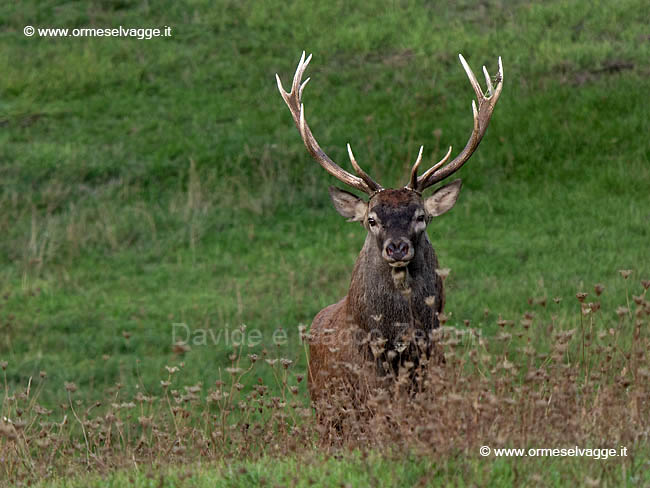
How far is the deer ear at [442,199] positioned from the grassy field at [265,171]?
2.89ft

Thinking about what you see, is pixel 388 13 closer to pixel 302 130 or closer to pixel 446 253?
pixel 446 253

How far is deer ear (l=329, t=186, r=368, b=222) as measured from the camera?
297 inches

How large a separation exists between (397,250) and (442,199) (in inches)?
38.9

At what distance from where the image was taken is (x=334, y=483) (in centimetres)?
462

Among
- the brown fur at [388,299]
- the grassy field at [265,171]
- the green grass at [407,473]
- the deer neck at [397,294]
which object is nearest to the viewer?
the green grass at [407,473]

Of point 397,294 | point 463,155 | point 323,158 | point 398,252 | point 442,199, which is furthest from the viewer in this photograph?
point 323,158

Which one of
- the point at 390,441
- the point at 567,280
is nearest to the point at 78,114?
the point at 567,280

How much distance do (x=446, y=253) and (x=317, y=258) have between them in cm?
148

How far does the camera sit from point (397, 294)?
700cm

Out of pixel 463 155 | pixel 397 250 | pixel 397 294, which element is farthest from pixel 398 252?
pixel 463 155

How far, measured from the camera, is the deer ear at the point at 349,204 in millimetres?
7555

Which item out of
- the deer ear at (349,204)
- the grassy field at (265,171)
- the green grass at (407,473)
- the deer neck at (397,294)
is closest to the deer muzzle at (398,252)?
the deer neck at (397,294)

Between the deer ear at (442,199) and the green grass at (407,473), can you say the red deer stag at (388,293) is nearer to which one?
the deer ear at (442,199)

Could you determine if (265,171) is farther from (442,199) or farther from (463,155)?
(442,199)
